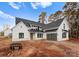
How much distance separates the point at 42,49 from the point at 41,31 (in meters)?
0.30

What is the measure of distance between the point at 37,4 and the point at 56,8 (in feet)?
1.00

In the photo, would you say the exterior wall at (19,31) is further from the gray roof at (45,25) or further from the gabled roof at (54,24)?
the gabled roof at (54,24)

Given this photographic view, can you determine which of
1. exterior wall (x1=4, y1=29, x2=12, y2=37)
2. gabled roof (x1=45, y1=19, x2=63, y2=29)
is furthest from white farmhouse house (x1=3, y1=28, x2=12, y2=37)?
gabled roof (x1=45, y1=19, x2=63, y2=29)

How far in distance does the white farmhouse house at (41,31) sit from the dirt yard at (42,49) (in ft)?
0.26

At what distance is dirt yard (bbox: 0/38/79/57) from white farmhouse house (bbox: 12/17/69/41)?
0.26ft

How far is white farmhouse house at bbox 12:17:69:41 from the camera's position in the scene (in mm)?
3236

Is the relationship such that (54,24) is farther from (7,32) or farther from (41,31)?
(7,32)

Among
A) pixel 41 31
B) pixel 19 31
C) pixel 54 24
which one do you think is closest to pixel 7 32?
pixel 19 31

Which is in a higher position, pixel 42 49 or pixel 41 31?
pixel 41 31

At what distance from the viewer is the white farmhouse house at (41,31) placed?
3.24 metres

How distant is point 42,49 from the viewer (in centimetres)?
321

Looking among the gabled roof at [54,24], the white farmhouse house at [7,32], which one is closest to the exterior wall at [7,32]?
the white farmhouse house at [7,32]

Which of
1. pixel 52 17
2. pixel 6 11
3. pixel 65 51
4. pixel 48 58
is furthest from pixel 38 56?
pixel 6 11

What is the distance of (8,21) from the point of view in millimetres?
3223
